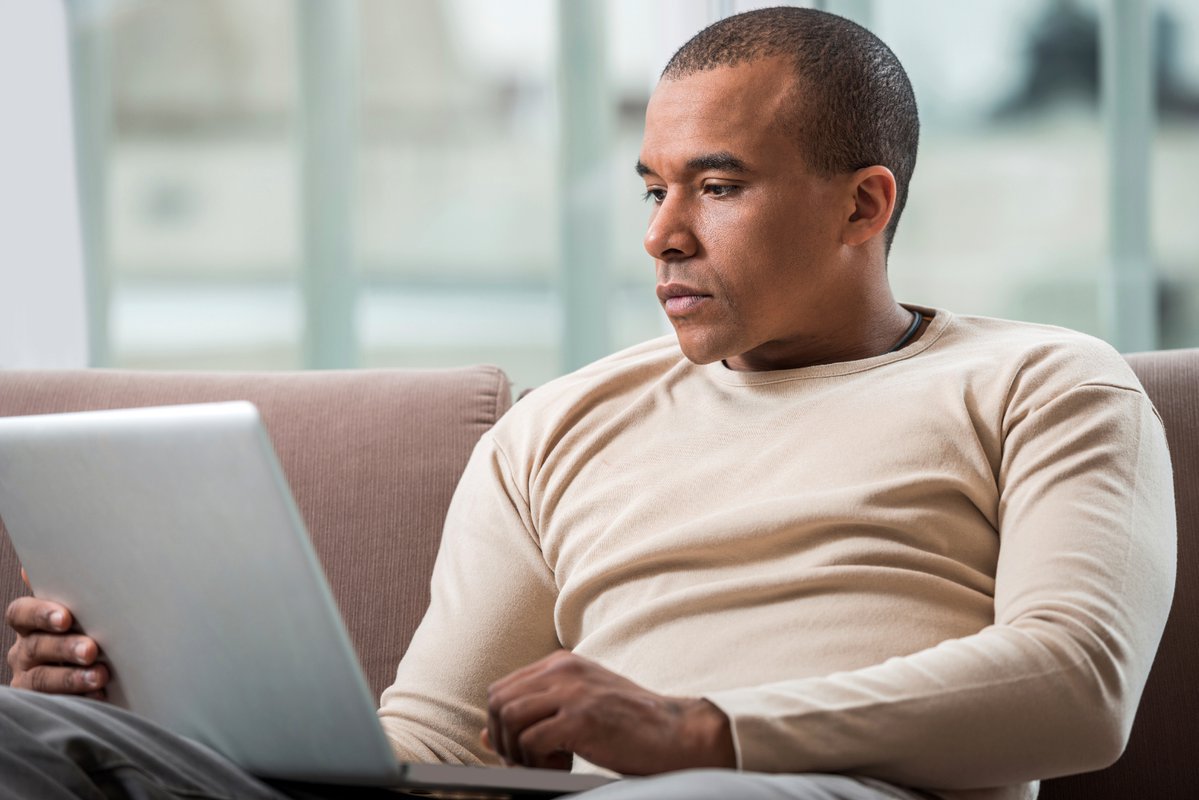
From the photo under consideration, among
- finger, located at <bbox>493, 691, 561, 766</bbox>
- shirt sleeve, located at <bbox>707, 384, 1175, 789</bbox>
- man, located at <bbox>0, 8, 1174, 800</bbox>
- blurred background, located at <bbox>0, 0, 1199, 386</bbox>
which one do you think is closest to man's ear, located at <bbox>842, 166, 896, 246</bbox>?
man, located at <bbox>0, 8, 1174, 800</bbox>

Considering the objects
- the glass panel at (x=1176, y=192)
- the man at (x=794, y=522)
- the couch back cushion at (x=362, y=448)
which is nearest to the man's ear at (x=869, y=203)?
the man at (x=794, y=522)

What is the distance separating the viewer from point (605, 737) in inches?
34.0

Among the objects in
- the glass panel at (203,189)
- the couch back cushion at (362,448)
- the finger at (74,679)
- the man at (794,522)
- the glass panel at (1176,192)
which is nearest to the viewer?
the man at (794,522)

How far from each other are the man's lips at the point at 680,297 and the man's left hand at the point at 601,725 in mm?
477

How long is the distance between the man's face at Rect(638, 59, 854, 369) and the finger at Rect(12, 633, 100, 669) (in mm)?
618

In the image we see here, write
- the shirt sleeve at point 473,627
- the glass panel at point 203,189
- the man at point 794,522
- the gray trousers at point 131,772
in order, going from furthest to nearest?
1. the glass panel at point 203,189
2. the shirt sleeve at point 473,627
3. the man at point 794,522
4. the gray trousers at point 131,772

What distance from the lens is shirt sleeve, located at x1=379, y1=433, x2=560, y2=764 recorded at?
3.95ft

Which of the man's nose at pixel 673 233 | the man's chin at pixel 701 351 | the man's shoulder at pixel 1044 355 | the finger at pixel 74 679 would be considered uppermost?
the man's nose at pixel 673 233

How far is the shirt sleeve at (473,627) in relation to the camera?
1.20 meters

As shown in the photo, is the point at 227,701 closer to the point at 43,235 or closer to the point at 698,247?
the point at 698,247

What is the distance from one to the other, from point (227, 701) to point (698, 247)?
63 cm

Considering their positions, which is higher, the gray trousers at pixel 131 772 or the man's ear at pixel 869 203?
the man's ear at pixel 869 203

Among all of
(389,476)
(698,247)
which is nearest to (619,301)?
(389,476)

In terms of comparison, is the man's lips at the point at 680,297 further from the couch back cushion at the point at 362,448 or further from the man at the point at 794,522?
the couch back cushion at the point at 362,448
